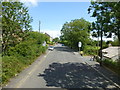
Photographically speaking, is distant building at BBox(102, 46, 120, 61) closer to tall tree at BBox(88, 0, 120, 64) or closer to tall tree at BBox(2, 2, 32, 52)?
tall tree at BBox(88, 0, 120, 64)

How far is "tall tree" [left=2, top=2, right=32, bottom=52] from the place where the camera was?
17594mm

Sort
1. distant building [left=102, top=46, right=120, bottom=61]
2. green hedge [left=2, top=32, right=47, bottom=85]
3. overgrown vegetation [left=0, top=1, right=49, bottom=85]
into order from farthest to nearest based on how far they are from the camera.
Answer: distant building [left=102, top=46, right=120, bottom=61]
overgrown vegetation [left=0, top=1, right=49, bottom=85]
green hedge [left=2, top=32, right=47, bottom=85]

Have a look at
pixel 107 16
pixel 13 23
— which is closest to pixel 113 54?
pixel 107 16

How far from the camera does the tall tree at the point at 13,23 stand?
1759cm

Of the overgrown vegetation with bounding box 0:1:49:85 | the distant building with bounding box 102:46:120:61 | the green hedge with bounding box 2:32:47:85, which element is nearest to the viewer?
the green hedge with bounding box 2:32:47:85

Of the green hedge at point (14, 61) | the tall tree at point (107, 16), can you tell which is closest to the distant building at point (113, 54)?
the tall tree at point (107, 16)

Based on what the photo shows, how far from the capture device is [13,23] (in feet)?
59.9

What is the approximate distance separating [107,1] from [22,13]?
1235 centimetres

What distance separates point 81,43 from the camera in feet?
148

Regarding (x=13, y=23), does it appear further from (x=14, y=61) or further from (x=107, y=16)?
(x=107, y=16)

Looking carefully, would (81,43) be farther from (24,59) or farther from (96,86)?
(96,86)

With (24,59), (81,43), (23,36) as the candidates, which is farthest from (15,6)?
(81,43)

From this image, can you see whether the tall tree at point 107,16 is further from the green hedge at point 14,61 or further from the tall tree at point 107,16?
the green hedge at point 14,61

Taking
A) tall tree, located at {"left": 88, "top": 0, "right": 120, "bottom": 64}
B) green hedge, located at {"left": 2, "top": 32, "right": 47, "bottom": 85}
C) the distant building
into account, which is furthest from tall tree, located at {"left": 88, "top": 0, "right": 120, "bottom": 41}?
green hedge, located at {"left": 2, "top": 32, "right": 47, "bottom": 85}
